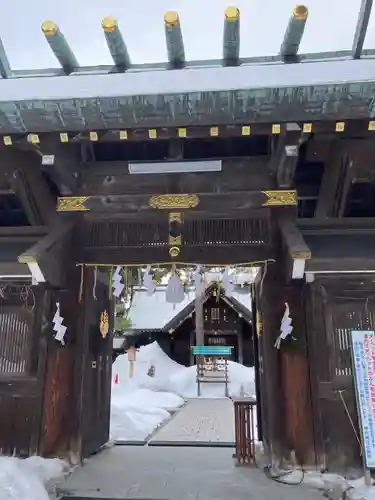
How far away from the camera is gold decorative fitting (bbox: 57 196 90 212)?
19.1 feet

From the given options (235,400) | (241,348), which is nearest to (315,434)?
(235,400)

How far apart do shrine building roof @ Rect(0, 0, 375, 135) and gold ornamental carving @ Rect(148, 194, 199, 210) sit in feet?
4.76

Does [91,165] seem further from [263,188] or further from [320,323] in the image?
[320,323]

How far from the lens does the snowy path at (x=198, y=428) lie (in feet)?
28.5

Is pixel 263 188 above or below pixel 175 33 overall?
below

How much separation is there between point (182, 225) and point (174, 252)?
0.40 meters

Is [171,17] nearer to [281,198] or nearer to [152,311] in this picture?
[281,198]

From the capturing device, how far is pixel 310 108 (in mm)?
4180

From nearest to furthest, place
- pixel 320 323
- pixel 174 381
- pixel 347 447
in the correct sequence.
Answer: pixel 347 447
pixel 320 323
pixel 174 381

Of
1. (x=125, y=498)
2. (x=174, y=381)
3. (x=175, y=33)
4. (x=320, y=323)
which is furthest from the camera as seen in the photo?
(x=174, y=381)

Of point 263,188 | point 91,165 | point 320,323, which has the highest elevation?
point 91,165

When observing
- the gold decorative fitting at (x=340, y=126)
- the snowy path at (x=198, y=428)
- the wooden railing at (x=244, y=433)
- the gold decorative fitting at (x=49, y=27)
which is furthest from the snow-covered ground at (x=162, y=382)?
the gold decorative fitting at (x=49, y=27)

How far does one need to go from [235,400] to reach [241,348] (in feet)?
61.7

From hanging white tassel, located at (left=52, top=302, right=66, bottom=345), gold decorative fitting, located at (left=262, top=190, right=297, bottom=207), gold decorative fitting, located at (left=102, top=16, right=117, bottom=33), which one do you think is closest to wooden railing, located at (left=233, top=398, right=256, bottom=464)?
hanging white tassel, located at (left=52, top=302, right=66, bottom=345)
